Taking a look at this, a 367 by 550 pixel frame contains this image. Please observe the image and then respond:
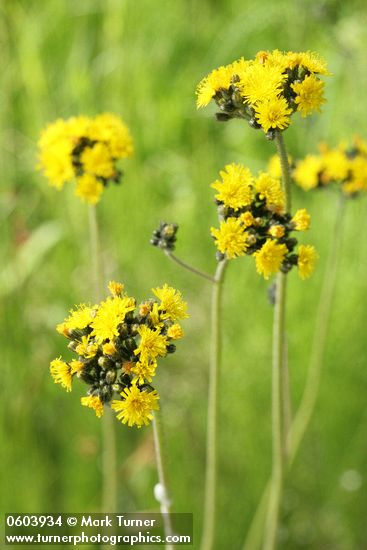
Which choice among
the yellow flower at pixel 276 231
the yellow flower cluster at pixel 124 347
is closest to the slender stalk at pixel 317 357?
the yellow flower at pixel 276 231

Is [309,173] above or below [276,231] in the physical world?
above

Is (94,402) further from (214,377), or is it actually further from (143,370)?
(214,377)

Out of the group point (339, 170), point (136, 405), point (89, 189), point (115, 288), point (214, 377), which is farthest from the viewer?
point (339, 170)

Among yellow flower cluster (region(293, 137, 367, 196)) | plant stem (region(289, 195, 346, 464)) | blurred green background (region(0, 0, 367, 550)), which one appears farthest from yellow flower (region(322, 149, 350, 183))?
blurred green background (region(0, 0, 367, 550))

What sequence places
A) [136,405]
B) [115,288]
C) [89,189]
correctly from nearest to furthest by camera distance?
[136,405], [115,288], [89,189]

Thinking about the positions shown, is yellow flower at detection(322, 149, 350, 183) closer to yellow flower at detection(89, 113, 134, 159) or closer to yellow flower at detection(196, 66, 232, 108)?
yellow flower at detection(89, 113, 134, 159)

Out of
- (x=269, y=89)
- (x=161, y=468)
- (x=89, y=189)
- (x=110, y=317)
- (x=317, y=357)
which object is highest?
(x=89, y=189)

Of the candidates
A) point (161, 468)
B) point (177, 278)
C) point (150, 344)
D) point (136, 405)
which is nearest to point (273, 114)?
point (150, 344)
